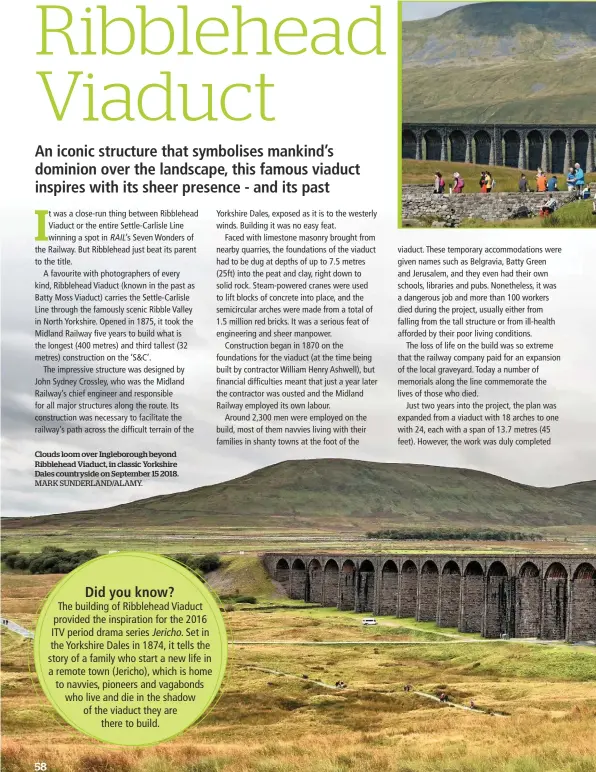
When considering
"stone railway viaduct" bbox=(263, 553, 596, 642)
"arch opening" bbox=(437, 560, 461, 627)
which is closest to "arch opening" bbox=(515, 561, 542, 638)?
"stone railway viaduct" bbox=(263, 553, 596, 642)

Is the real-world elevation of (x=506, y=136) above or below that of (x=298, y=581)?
above

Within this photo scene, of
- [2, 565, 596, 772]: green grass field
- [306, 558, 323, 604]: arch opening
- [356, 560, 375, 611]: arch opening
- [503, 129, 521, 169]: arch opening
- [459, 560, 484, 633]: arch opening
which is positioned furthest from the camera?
[503, 129, 521, 169]: arch opening

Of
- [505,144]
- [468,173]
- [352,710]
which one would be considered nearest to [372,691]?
[352,710]

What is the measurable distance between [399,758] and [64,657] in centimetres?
1002

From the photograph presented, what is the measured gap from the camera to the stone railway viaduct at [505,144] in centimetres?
8994

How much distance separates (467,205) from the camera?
51469 millimetres

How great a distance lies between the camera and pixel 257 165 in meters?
29.6

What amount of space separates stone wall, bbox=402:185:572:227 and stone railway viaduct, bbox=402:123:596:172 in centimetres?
3807

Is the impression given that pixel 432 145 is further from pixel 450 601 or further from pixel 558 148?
pixel 450 601

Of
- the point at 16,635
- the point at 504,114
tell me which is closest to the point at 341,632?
the point at 16,635

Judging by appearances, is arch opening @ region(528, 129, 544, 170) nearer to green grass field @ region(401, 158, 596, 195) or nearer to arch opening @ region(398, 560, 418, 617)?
green grass field @ region(401, 158, 596, 195)

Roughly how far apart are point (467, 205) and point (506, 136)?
45752mm

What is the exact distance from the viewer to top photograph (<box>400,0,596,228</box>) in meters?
49.5

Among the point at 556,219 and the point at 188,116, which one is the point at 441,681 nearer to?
the point at 556,219
